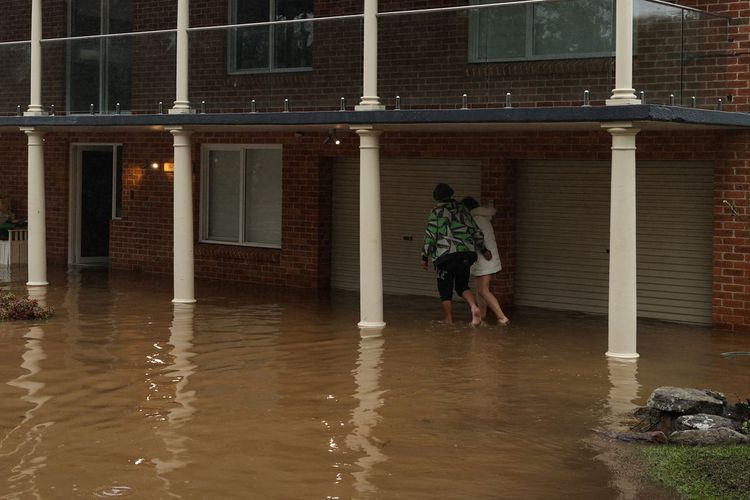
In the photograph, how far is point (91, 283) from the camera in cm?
1964

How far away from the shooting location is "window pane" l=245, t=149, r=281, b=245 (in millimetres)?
20000

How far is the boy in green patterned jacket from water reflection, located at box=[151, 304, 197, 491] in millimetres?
2961

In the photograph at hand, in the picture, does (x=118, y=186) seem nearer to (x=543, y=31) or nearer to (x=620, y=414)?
(x=543, y=31)

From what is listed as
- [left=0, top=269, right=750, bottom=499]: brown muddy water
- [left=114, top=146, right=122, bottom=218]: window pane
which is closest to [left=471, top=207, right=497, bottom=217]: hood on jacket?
[left=0, top=269, right=750, bottom=499]: brown muddy water

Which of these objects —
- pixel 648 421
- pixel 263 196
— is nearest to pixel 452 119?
pixel 648 421

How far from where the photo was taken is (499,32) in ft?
45.4

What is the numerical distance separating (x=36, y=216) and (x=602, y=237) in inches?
335

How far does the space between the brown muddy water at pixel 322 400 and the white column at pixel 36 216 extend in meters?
2.77

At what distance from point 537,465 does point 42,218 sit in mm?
12494

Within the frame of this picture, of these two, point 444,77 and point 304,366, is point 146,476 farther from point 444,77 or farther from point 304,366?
point 444,77

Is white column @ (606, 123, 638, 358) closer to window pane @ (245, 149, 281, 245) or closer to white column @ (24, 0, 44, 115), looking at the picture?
window pane @ (245, 149, 281, 245)

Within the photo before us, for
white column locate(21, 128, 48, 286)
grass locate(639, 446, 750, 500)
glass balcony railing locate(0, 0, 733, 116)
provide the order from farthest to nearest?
white column locate(21, 128, 48, 286) → glass balcony railing locate(0, 0, 733, 116) → grass locate(639, 446, 750, 500)

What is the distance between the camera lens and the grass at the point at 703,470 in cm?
754

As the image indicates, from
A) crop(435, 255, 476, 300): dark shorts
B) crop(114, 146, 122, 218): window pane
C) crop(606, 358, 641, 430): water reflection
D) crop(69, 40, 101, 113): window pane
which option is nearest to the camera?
crop(606, 358, 641, 430): water reflection
